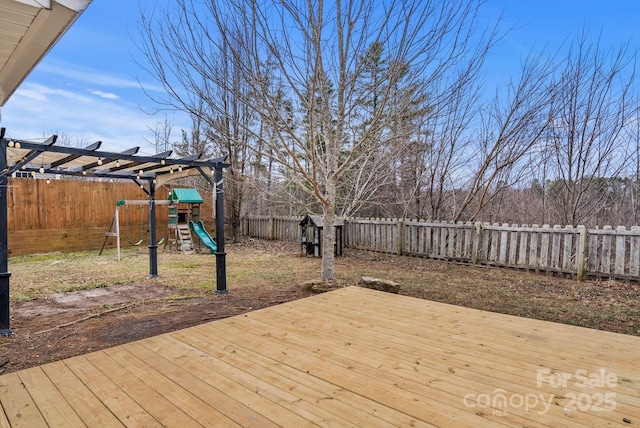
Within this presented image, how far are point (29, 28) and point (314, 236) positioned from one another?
23.0 ft

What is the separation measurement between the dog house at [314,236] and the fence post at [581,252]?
4494 millimetres

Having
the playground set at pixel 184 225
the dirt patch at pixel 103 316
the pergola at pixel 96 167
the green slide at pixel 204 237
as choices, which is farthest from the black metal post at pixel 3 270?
the green slide at pixel 204 237

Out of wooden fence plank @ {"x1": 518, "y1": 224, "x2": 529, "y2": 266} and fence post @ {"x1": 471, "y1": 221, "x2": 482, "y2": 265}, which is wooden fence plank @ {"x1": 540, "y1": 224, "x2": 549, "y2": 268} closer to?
wooden fence plank @ {"x1": 518, "y1": 224, "x2": 529, "y2": 266}

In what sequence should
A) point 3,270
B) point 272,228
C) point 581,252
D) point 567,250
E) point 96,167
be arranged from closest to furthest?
point 3,270 → point 96,167 → point 581,252 → point 567,250 → point 272,228

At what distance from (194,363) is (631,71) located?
763 centimetres

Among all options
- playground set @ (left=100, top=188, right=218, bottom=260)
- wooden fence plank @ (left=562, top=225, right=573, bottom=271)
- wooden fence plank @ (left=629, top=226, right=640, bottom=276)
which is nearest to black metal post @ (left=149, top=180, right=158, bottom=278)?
playground set @ (left=100, top=188, right=218, bottom=260)

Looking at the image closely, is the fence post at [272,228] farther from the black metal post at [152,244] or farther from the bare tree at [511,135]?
the bare tree at [511,135]

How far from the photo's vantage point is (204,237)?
31.6 ft

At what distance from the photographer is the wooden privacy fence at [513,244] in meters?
5.38

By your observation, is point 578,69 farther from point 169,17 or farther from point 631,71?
point 169,17

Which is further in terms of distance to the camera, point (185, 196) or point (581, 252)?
point (185, 196)

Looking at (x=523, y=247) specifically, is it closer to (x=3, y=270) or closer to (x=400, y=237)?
(x=400, y=237)

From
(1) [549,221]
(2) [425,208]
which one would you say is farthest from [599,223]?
(2) [425,208]

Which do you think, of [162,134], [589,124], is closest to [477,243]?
[589,124]
